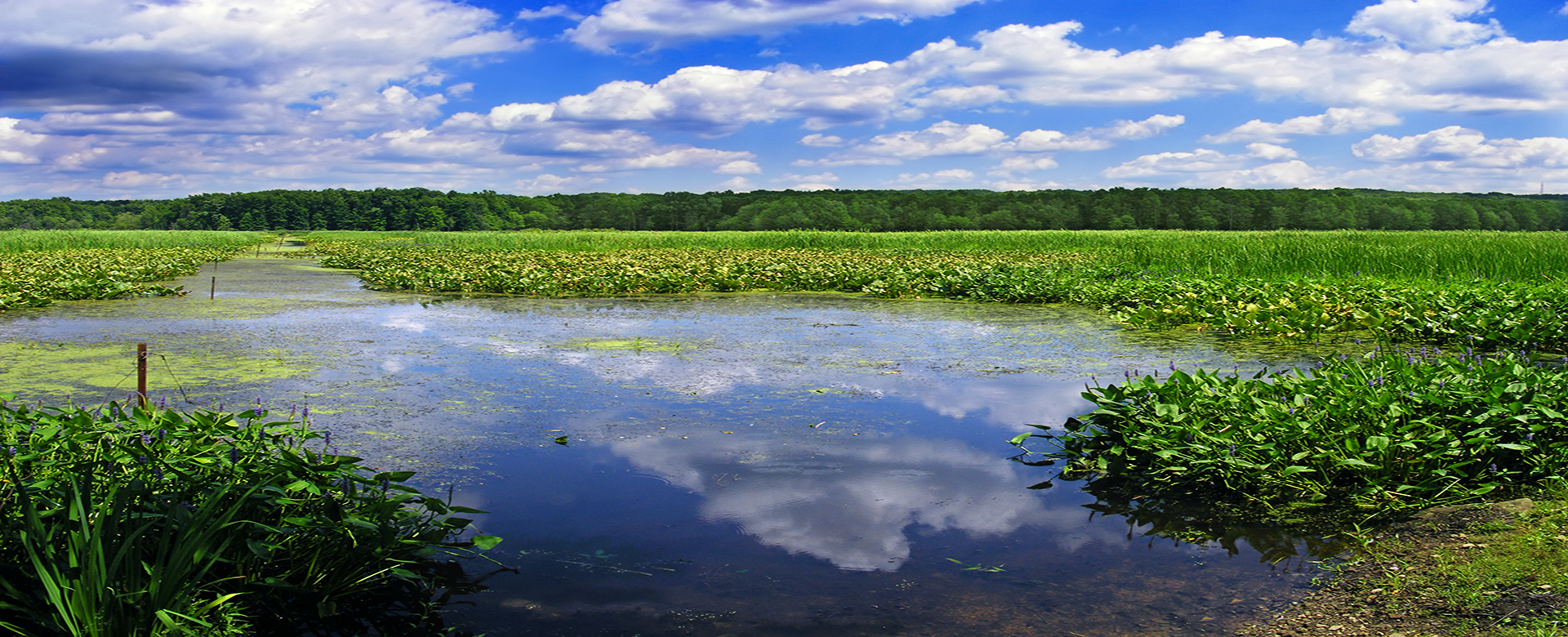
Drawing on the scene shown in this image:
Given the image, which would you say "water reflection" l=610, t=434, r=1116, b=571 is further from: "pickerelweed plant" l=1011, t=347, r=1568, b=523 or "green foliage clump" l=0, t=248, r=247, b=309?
"green foliage clump" l=0, t=248, r=247, b=309

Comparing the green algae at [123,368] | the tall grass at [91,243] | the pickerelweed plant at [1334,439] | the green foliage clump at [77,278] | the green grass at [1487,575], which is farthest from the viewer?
the tall grass at [91,243]

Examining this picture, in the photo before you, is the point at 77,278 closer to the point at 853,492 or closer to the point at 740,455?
the point at 740,455

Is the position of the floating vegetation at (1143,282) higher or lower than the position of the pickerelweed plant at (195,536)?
higher

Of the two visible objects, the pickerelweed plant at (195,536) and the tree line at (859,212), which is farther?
the tree line at (859,212)

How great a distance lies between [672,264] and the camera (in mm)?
17375

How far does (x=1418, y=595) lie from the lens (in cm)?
294

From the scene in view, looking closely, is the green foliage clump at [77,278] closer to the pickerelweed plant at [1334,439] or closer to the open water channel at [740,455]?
the open water channel at [740,455]

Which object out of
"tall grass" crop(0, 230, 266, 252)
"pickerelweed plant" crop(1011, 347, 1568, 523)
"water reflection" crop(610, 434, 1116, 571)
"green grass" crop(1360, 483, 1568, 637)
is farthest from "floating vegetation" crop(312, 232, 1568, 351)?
"tall grass" crop(0, 230, 266, 252)

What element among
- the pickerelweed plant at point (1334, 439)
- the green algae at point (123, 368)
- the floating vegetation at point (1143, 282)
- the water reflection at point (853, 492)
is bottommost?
the water reflection at point (853, 492)

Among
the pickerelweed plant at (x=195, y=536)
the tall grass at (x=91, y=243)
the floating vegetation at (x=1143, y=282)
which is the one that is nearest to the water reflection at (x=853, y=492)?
the pickerelweed plant at (x=195, y=536)

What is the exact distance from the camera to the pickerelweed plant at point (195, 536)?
2.49 meters

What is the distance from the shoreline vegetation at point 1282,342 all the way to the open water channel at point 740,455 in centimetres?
52

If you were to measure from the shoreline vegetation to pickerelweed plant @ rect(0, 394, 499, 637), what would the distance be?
67 mm

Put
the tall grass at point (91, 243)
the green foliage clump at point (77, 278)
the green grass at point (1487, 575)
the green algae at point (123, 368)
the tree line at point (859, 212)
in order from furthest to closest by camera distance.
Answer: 1. the tree line at point (859, 212)
2. the tall grass at point (91, 243)
3. the green foliage clump at point (77, 278)
4. the green algae at point (123, 368)
5. the green grass at point (1487, 575)
